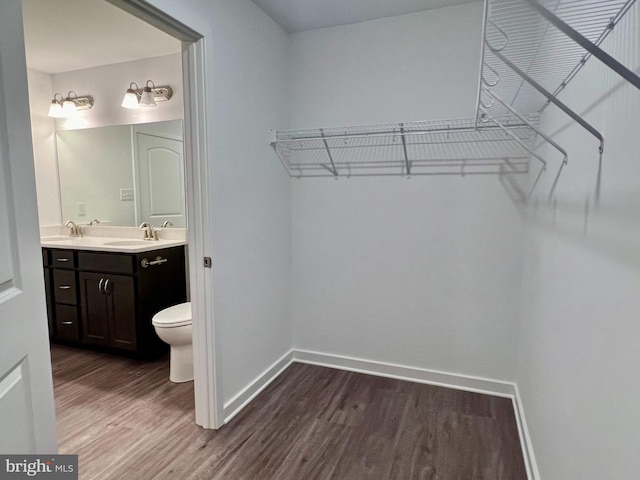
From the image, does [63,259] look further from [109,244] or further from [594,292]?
[594,292]

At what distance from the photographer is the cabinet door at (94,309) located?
285cm

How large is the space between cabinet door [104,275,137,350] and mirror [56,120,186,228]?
710 mm

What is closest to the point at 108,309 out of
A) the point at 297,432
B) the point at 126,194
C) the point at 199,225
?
the point at 126,194

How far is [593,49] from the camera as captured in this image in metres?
0.69

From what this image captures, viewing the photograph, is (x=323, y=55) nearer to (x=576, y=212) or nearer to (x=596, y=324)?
(x=576, y=212)

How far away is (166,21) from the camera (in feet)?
5.34

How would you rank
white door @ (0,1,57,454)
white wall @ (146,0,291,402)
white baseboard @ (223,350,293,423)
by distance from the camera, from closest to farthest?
white door @ (0,1,57,454) → white wall @ (146,0,291,402) → white baseboard @ (223,350,293,423)

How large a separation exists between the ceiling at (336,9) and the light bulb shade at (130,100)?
138cm

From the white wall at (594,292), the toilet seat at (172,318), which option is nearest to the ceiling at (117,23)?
the white wall at (594,292)

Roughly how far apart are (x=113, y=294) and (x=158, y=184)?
102 cm

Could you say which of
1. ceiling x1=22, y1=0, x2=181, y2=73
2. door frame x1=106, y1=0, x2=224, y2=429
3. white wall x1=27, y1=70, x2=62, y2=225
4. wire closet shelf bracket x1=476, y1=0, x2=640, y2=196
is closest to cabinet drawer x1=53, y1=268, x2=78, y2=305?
white wall x1=27, y1=70, x2=62, y2=225

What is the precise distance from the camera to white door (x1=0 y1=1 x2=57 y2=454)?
3.16 feet

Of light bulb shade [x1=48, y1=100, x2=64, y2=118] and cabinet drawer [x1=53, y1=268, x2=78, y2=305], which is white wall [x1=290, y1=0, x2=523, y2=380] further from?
light bulb shade [x1=48, y1=100, x2=64, y2=118]

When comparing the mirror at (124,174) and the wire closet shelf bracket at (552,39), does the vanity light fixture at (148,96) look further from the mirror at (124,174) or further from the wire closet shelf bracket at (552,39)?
the wire closet shelf bracket at (552,39)
